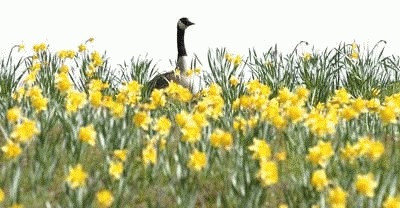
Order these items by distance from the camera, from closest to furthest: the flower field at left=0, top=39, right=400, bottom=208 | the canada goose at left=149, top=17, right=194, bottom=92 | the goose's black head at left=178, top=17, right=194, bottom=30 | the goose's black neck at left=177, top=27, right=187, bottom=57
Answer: the flower field at left=0, top=39, right=400, bottom=208, the canada goose at left=149, top=17, right=194, bottom=92, the goose's black neck at left=177, top=27, right=187, bottom=57, the goose's black head at left=178, top=17, right=194, bottom=30

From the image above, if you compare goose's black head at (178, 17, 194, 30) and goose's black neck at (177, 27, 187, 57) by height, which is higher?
goose's black head at (178, 17, 194, 30)

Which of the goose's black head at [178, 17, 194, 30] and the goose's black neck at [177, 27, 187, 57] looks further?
the goose's black head at [178, 17, 194, 30]

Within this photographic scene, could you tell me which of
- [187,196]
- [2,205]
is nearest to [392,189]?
[187,196]

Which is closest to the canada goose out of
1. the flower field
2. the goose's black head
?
the goose's black head

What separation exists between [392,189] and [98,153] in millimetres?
2740

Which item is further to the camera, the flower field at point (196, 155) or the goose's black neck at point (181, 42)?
the goose's black neck at point (181, 42)

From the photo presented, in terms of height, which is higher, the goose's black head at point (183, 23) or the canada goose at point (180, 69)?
the goose's black head at point (183, 23)

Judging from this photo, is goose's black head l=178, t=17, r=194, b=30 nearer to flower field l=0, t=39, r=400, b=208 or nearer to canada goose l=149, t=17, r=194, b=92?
canada goose l=149, t=17, r=194, b=92

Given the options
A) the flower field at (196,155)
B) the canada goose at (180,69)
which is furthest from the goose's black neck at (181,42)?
the flower field at (196,155)

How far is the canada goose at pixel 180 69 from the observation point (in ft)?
41.4

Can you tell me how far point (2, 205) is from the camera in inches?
213

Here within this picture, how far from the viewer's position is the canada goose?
12.6m

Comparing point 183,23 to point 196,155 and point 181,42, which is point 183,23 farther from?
point 196,155

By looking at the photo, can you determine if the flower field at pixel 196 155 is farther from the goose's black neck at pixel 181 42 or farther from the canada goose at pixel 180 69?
the goose's black neck at pixel 181 42
